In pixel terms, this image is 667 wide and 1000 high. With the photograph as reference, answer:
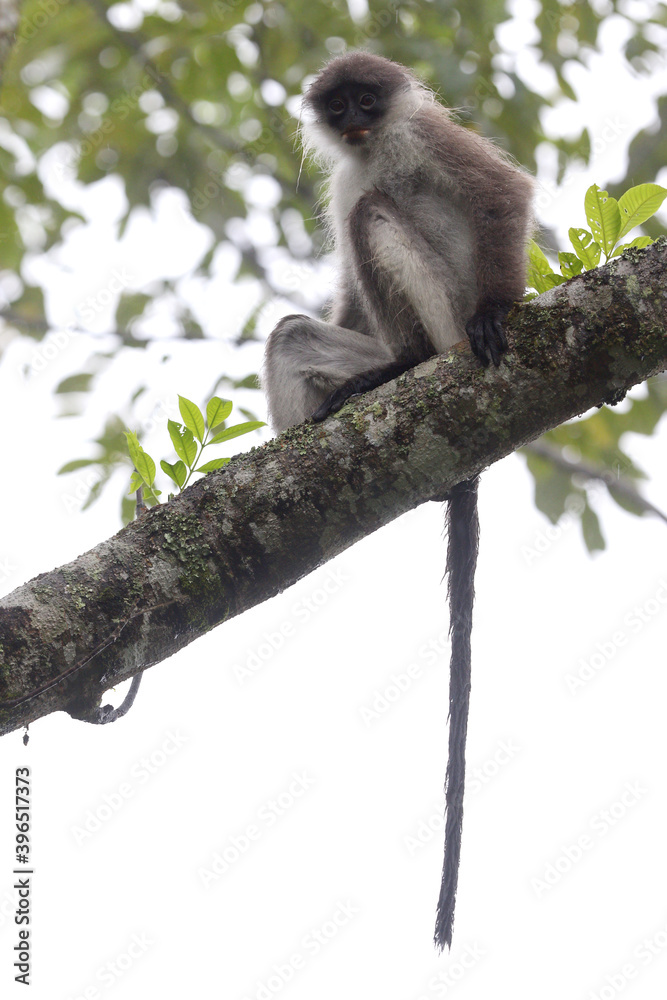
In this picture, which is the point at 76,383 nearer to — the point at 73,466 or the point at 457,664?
the point at 73,466

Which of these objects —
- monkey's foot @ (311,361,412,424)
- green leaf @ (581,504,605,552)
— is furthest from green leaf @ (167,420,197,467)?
green leaf @ (581,504,605,552)

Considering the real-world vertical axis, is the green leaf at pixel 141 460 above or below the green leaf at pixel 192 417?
below

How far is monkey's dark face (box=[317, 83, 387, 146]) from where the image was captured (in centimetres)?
480

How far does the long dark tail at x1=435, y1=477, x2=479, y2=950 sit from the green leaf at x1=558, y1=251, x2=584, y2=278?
95 cm

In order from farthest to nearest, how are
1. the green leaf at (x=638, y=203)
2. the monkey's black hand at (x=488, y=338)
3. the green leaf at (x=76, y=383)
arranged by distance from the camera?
1. the green leaf at (x=76, y=383)
2. the green leaf at (x=638, y=203)
3. the monkey's black hand at (x=488, y=338)

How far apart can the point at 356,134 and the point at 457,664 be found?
9.71 feet

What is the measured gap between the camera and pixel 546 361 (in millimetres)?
2781

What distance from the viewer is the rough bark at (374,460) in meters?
2.69

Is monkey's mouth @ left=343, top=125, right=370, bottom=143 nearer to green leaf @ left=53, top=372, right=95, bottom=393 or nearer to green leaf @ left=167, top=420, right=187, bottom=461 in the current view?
green leaf @ left=53, top=372, right=95, bottom=393

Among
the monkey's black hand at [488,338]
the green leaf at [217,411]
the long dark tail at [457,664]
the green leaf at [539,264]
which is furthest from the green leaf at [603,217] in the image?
the green leaf at [217,411]

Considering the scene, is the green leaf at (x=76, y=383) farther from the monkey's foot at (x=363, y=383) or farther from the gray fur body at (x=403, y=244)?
the monkey's foot at (x=363, y=383)

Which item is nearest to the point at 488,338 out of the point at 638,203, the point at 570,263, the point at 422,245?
the point at 570,263

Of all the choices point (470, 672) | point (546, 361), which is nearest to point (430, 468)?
point (546, 361)

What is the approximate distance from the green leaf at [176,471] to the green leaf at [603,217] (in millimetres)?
1797
